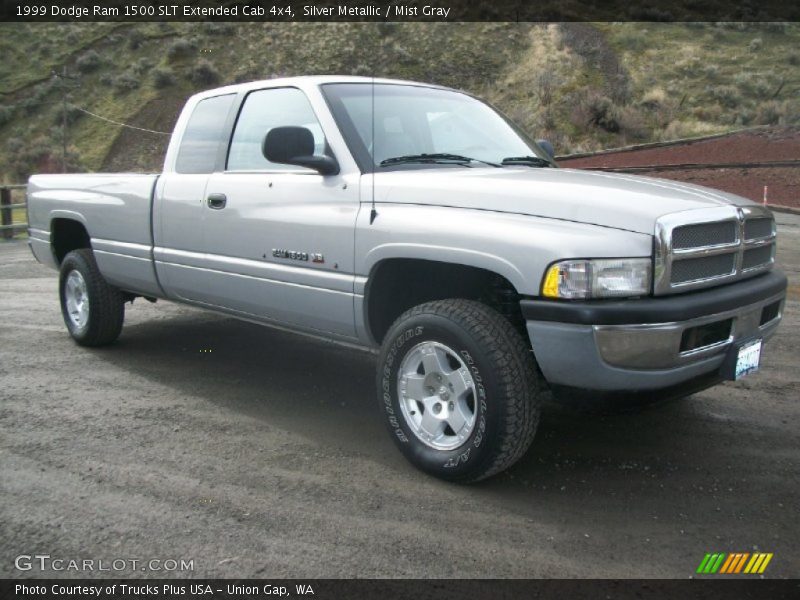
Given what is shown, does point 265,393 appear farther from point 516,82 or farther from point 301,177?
point 516,82

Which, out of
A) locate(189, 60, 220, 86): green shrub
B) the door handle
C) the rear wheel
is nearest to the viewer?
the door handle

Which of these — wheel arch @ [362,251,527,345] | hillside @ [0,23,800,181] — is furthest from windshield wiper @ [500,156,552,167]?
hillside @ [0,23,800,181]

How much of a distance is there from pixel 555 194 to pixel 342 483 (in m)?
1.70

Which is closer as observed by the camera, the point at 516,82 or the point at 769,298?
the point at 769,298

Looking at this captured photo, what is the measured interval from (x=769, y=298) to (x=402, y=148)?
2.08 m

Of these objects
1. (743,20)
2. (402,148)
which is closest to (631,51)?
(743,20)

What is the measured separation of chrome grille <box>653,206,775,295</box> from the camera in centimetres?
311

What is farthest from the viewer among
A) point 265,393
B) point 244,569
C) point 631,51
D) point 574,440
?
point 631,51

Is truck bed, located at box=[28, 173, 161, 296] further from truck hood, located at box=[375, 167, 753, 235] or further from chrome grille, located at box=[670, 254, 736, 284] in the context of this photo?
Answer: chrome grille, located at box=[670, 254, 736, 284]

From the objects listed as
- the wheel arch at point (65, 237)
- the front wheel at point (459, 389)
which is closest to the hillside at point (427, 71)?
the wheel arch at point (65, 237)

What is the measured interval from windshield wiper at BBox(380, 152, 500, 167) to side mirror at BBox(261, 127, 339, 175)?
0.40 metres

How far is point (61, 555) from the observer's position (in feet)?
9.57

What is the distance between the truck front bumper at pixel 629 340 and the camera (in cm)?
306

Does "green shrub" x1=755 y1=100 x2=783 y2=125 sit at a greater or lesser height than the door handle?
greater
